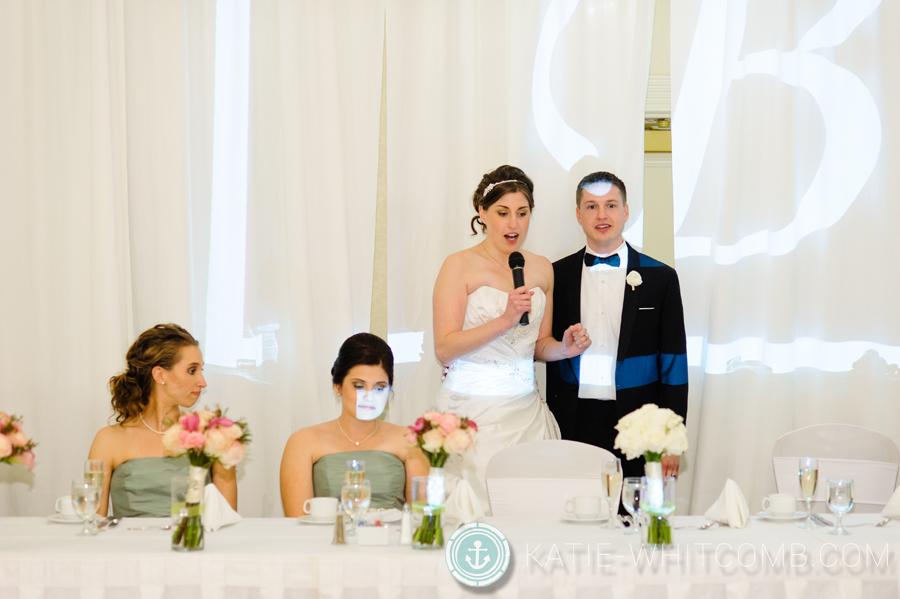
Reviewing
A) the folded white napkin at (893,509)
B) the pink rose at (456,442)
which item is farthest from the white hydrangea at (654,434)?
the folded white napkin at (893,509)

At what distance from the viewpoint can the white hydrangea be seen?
6.06 feet

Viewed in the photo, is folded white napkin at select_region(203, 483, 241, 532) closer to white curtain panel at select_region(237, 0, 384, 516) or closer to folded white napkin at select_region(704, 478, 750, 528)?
folded white napkin at select_region(704, 478, 750, 528)

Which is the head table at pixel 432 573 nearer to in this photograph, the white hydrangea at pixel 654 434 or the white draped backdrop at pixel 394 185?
the white hydrangea at pixel 654 434

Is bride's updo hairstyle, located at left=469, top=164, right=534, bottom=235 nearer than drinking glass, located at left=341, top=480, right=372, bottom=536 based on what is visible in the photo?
No

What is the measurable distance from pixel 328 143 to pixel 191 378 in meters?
1.32

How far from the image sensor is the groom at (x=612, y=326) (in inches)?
127

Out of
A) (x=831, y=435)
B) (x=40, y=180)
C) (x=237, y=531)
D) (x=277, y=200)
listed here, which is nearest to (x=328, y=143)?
(x=277, y=200)

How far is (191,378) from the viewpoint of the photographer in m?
2.80

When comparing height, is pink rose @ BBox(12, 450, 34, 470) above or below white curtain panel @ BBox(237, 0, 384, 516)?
below

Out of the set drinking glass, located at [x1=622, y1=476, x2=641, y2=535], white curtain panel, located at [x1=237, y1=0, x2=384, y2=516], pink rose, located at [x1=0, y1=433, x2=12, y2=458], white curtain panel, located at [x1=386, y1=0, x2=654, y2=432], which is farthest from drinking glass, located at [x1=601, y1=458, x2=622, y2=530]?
white curtain panel, located at [x1=237, y1=0, x2=384, y2=516]

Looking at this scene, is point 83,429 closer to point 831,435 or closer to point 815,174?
point 831,435

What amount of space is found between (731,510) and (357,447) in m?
1.26

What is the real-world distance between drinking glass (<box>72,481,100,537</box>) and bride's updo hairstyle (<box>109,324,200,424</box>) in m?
0.83

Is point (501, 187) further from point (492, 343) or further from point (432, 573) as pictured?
point (432, 573)
